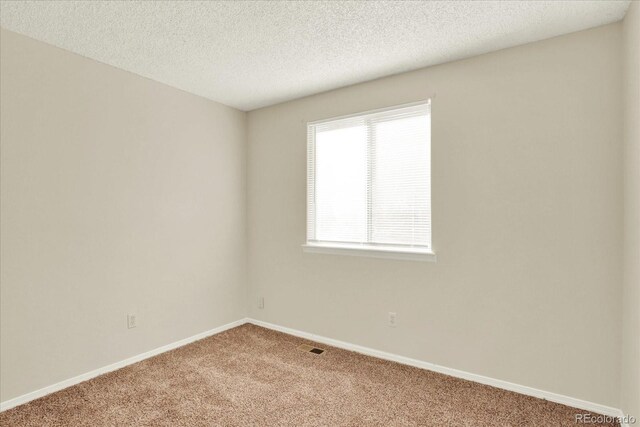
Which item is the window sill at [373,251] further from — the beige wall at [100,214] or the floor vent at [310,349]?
the beige wall at [100,214]

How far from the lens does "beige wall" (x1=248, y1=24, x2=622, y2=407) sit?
219cm

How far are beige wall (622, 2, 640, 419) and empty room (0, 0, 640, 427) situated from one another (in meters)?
0.02

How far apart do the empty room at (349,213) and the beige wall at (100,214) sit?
2 cm

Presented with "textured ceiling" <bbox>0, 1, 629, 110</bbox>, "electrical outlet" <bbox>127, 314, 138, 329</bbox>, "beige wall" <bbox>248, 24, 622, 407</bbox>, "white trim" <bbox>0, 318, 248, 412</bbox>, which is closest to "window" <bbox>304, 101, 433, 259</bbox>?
"beige wall" <bbox>248, 24, 622, 407</bbox>

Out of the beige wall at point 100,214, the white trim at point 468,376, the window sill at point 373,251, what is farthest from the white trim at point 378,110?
the white trim at point 468,376

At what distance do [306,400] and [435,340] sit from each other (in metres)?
1.17

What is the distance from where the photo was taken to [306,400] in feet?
7.77

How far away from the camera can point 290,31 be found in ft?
7.52

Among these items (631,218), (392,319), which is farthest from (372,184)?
(631,218)

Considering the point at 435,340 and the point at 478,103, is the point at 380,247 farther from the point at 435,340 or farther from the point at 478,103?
the point at 478,103

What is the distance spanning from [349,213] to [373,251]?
1.58 ft

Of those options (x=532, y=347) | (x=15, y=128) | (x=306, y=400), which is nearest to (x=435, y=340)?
(x=532, y=347)

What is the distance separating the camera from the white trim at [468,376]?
2.21 meters

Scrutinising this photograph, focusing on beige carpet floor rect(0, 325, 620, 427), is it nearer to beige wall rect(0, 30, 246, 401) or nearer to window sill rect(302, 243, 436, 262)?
beige wall rect(0, 30, 246, 401)
